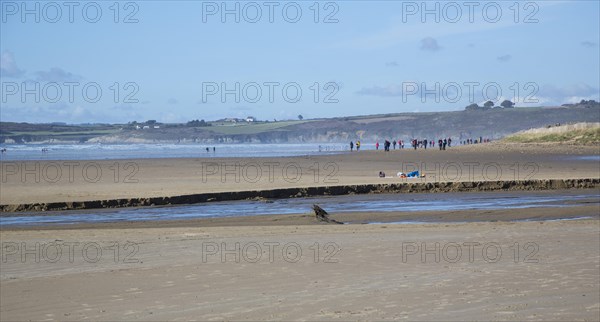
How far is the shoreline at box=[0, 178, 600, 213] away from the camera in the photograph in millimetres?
22266

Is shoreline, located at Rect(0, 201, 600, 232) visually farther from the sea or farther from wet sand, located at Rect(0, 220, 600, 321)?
the sea

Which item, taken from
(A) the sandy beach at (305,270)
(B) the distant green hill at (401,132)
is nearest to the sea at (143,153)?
(A) the sandy beach at (305,270)

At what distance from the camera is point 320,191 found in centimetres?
2659

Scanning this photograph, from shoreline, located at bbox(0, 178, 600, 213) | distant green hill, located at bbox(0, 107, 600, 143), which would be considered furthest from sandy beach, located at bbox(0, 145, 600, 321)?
distant green hill, located at bbox(0, 107, 600, 143)

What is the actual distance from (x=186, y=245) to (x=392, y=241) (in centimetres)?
347

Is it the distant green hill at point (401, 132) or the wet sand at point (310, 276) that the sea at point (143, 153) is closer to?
the wet sand at point (310, 276)

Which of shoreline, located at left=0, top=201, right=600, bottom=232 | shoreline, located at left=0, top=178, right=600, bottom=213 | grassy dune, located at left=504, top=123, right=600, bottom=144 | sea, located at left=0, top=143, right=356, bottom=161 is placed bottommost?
shoreline, located at left=0, top=201, right=600, bottom=232

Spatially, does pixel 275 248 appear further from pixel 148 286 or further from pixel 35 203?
pixel 35 203

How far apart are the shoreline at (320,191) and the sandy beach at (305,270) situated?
4523 mm

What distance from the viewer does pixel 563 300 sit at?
9219 millimetres

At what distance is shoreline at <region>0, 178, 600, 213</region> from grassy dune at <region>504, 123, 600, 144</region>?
4153cm

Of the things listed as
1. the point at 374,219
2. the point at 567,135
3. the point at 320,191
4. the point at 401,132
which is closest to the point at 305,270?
the point at 374,219

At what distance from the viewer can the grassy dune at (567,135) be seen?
229 feet

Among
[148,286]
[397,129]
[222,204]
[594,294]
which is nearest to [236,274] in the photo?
[148,286]
